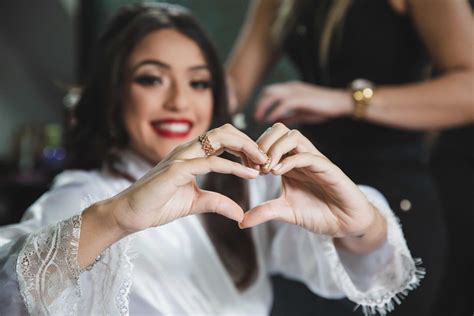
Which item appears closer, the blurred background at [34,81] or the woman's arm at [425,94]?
the woman's arm at [425,94]

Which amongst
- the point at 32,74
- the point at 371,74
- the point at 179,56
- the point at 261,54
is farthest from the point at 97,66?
the point at 32,74

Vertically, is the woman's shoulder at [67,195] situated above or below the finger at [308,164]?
below

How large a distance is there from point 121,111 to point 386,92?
0.35 metres

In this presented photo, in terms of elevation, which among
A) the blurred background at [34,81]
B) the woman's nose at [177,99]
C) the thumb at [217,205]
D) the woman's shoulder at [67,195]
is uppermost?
the woman's nose at [177,99]

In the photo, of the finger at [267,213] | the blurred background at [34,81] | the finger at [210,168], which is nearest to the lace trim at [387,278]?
the finger at [267,213]

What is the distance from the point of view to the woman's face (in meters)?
0.77

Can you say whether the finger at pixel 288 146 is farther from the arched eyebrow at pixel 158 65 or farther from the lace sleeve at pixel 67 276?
the arched eyebrow at pixel 158 65

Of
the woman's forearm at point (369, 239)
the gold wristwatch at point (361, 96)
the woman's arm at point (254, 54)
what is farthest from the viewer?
the woman's arm at point (254, 54)

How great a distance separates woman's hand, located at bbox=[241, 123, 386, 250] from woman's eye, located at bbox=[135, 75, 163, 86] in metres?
0.27

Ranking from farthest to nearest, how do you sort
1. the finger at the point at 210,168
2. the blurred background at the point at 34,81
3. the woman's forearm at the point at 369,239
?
1. the blurred background at the point at 34,81
2. the woman's forearm at the point at 369,239
3. the finger at the point at 210,168

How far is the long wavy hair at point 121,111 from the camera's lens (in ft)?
2.63

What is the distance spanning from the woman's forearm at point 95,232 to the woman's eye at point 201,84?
0.31 metres

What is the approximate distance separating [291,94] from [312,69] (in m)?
0.10

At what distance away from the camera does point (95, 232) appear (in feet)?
1.69
